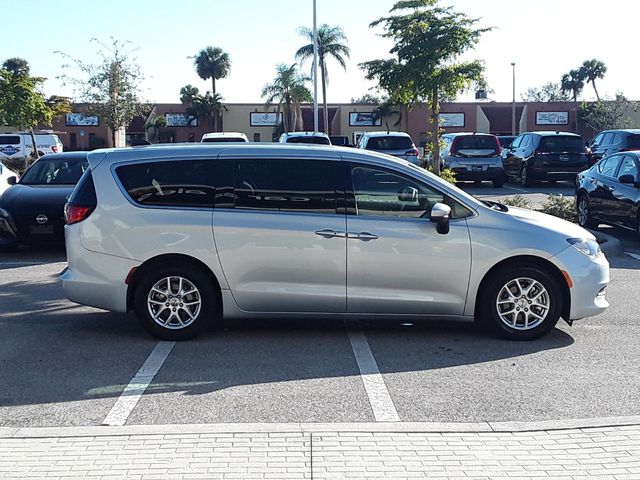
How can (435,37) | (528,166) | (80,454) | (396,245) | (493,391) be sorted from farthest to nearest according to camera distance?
(528,166)
(435,37)
(396,245)
(493,391)
(80,454)

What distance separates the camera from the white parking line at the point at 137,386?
503 centimetres

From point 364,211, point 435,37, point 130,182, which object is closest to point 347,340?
point 364,211

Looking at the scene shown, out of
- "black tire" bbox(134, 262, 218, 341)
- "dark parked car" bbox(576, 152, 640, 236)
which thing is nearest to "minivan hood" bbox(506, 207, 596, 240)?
"black tire" bbox(134, 262, 218, 341)

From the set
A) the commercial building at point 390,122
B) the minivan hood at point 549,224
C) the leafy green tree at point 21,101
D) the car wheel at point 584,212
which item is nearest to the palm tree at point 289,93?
the commercial building at point 390,122

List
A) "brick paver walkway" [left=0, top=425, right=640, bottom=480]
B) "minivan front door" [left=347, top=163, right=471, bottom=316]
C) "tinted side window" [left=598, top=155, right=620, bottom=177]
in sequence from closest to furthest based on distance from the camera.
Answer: "brick paver walkway" [left=0, top=425, right=640, bottom=480] < "minivan front door" [left=347, top=163, right=471, bottom=316] < "tinted side window" [left=598, top=155, right=620, bottom=177]

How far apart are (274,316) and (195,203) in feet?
4.10

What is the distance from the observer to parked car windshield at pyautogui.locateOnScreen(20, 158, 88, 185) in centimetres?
1259

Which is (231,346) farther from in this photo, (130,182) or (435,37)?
(435,37)

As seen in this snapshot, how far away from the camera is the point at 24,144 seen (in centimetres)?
3956

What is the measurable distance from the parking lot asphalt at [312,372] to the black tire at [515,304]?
109mm

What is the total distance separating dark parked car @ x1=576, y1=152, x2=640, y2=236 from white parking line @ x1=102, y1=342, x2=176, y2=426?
28.4ft

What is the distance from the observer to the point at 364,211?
681 centimetres

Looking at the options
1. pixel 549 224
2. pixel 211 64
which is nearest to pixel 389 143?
pixel 549 224

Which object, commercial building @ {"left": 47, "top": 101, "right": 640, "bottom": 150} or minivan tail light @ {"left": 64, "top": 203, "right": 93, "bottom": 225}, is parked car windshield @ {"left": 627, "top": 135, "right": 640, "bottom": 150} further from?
commercial building @ {"left": 47, "top": 101, "right": 640, "bottom": 150}
